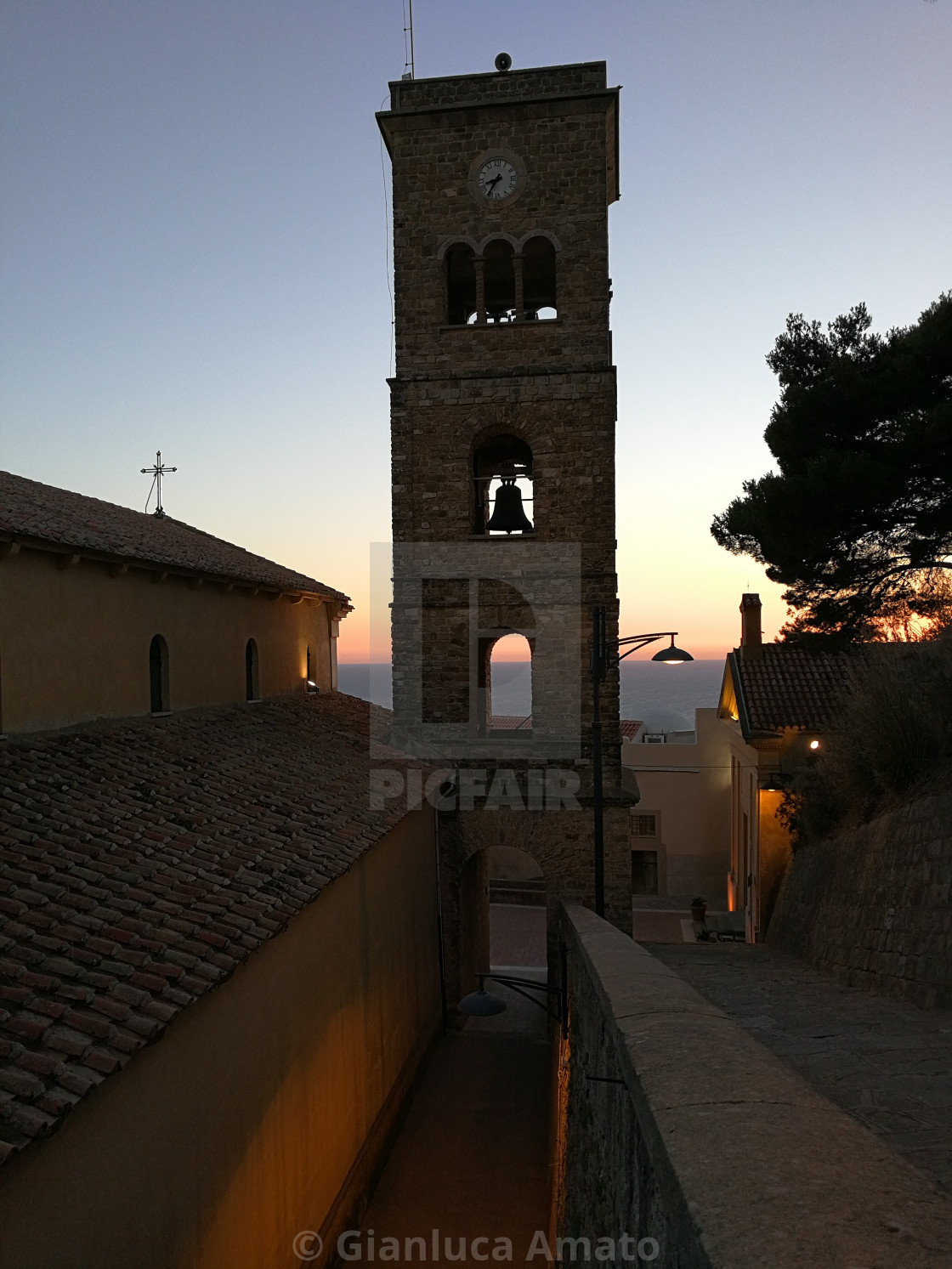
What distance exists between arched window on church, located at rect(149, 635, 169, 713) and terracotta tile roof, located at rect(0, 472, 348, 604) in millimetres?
1147

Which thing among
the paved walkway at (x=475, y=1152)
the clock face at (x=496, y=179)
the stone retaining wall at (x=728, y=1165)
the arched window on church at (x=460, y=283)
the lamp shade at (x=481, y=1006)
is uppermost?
the clock face at (x=496, y=179)

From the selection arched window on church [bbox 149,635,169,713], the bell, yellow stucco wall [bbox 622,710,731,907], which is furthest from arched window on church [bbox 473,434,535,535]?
yellow stucco wall [bbox 622,710,731,907]

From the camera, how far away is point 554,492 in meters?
15.2

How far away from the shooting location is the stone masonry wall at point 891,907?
776 cm

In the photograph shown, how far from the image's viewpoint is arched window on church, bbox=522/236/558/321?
15.7 metres

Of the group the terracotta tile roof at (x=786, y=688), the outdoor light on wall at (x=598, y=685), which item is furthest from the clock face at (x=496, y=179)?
the terracotta tile roof at (x=786, y=688)

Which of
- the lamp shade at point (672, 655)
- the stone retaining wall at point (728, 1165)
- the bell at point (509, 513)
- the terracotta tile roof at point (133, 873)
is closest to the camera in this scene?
the stone retaining wall at point (728, 1165)

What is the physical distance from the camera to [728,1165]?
2666 mm

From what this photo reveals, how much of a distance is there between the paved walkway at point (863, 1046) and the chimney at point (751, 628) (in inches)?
531

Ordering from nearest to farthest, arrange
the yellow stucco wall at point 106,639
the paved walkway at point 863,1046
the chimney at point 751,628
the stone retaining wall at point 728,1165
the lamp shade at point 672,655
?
1. the stone retaining wall at point 728,1165
2. the paved walkway at point 863,1046
3. the yellow stucco wall at point 106,639
4. the lamp shade at point 672,655
5. the chimney at point 751,628

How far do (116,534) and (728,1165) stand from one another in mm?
11167

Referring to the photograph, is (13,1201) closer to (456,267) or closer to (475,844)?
(475,844)

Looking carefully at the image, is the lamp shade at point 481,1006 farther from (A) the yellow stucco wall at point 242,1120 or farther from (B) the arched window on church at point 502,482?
(B) the arched window on church at point 502,482

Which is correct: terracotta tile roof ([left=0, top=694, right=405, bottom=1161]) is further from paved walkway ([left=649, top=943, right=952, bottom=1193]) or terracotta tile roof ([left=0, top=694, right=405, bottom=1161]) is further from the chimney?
the chimney
